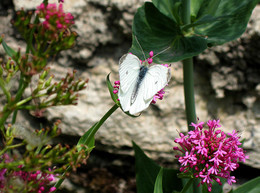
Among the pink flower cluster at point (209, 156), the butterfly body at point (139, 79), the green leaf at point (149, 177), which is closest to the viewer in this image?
the pink flower cluster at point (209, 156)

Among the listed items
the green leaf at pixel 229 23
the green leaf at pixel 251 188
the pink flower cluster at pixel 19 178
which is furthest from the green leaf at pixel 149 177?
the pink flower cluster at pixel 19 178

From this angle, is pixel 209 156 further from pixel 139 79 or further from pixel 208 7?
pixel 208 7

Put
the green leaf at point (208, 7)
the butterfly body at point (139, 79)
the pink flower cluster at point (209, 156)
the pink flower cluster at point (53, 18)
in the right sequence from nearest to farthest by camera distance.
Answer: the pink flower cluster at point (53, 18)
the pink flower cluster at point (209, 156)
the butterfly body at point (139, 79)
the green leaf at point (208, 7)

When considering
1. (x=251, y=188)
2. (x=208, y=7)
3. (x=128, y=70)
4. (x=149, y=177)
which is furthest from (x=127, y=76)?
(x=251, y=188)

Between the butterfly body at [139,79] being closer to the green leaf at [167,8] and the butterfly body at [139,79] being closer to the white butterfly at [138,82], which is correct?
the white butterfly at [138,82]

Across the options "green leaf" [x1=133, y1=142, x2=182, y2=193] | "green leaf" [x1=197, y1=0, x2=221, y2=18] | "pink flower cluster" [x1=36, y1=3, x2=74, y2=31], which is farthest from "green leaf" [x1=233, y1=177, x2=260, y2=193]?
"pink flower cluster" [x1=36, y1=3, x2=74, y2=31]

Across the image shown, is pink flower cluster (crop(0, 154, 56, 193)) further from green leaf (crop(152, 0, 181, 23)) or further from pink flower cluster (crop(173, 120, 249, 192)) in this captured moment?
green leaf (crop(152, 0, 181, 23))
